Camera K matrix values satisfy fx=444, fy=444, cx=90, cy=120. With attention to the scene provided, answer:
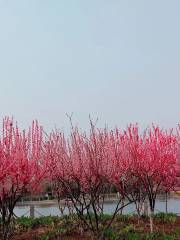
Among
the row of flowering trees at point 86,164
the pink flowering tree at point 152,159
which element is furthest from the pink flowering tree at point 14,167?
the pink flowering tree at point 152,159

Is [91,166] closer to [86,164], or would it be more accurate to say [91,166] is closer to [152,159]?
[86,164]

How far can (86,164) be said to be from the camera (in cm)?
1038

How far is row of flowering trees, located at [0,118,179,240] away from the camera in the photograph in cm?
927

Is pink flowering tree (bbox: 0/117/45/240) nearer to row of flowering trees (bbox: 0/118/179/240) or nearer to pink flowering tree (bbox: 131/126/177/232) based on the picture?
row of flowering trees (bbox: 0/118/179/240)

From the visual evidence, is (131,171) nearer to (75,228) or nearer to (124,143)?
(124,143)

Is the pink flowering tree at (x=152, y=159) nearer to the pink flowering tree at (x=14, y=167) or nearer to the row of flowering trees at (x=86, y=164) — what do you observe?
the row of flowering trees at (x=86, y=164)

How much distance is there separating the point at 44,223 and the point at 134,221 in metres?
3.14

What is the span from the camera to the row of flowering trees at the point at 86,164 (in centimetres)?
927

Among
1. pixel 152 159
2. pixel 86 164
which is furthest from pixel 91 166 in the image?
pixel 152 159

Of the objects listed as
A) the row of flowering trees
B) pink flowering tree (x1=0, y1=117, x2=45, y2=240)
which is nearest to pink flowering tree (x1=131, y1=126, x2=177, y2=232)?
the row of flowering trees

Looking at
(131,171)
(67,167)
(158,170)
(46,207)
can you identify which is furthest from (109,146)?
(46,207)

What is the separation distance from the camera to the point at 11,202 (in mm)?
9195

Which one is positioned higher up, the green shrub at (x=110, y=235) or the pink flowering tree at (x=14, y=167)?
the pink flowering tree at (x=14, y=167)

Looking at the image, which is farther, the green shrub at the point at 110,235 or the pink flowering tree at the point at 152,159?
the pink flowering tree at the point at 152,159
